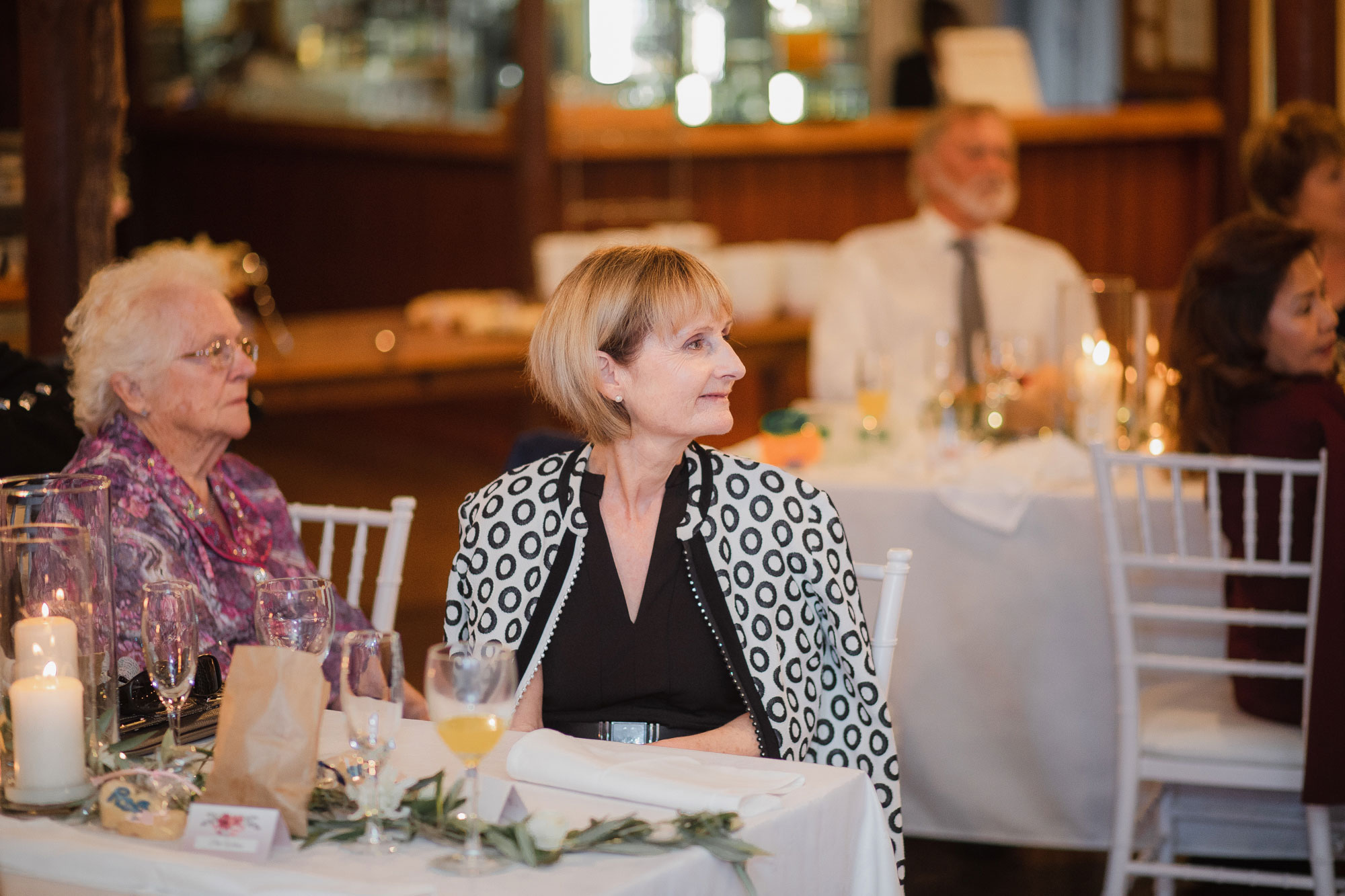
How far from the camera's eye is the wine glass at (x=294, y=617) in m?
1.72

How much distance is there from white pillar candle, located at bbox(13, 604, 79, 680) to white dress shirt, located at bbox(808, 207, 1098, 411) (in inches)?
117

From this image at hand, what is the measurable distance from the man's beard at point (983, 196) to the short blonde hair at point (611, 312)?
8.30ft

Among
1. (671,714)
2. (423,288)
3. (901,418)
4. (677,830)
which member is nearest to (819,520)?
(671,714)

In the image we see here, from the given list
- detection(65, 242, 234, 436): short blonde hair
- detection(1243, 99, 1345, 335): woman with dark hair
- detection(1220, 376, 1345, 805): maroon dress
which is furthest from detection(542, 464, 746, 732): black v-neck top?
detection(1243, 99, 1345, 335): woman with dark hair

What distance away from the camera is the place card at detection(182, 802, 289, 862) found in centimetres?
140

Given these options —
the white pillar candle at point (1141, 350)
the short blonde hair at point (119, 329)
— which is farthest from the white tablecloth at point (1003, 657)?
the short blonde hair at point (119, 329)

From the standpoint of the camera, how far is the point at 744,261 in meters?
5.65

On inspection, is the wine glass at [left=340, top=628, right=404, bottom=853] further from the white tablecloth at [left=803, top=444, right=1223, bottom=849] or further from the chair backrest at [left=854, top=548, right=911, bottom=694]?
the white tablecloth at [left=803, top=444, right=1223, bottom=849]

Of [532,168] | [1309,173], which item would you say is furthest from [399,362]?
[1309,173]

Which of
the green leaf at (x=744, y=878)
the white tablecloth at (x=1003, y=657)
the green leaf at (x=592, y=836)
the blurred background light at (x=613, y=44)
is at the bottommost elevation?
the white tablecloth at (x=1003, y=657)

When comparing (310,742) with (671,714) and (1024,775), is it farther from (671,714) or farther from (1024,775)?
(1024,775)

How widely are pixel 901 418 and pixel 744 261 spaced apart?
6.39 feet

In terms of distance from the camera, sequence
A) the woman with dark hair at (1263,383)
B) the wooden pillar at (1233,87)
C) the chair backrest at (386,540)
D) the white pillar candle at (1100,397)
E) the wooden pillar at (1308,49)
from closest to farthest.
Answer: the chair backrest at (386,540), the woman with dark hair at (1263,383), the white pillar candle at (1100,397), the wooden pillar at (1308,49), the wooden pillar at (1233,87)

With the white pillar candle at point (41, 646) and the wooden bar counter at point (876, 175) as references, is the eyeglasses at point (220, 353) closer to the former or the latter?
the white pillar candle at point (41, 646)
